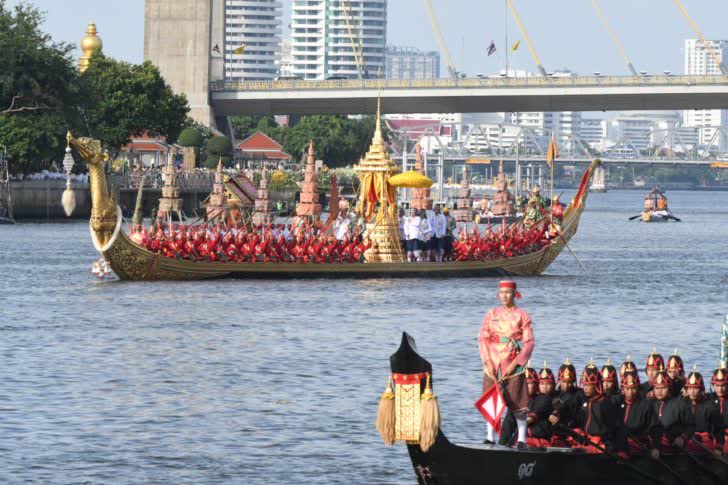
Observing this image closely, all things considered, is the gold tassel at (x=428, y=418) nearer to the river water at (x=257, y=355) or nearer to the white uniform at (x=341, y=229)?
the river water at (x=257, y=355)

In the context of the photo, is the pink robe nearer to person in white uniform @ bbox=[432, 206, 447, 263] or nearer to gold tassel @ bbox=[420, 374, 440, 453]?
gold tassel @ bbox=[420, 374, 440, 453]

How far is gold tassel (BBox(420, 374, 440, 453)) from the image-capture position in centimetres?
1755

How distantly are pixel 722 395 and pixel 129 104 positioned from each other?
99198 mm

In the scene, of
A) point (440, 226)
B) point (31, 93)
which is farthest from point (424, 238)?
point (31, 93)

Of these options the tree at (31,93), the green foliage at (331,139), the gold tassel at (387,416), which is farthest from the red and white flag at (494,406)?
the green foliage at (331,139)

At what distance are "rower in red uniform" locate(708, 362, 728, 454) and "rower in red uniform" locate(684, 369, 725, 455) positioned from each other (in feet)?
0.10

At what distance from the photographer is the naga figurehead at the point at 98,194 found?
4584 centimetres

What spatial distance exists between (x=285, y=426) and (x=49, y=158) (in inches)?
3107

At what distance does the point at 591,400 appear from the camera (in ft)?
61.9

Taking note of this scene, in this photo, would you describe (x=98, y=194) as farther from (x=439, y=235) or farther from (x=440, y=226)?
(x=439, y=235)

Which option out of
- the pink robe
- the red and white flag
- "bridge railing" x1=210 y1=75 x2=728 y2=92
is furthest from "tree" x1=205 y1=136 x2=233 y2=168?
the red and white flag

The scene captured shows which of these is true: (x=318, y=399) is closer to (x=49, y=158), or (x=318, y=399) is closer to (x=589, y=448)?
(x=589, y=448)

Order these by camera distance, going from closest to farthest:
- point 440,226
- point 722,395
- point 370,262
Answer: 1. point 722,395
2. point 370,262
3. point 440,226

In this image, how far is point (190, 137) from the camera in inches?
5059
